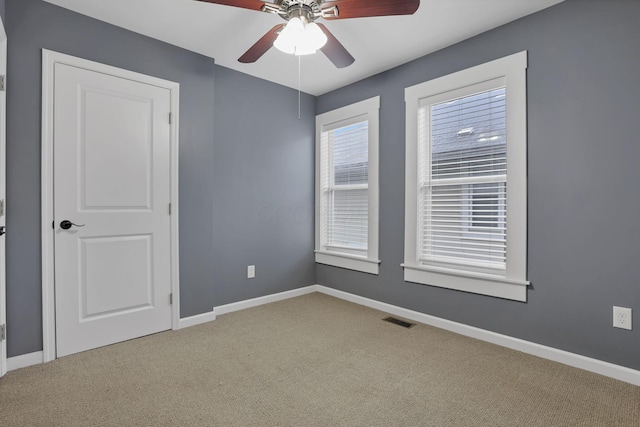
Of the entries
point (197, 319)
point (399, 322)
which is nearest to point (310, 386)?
point (399, 322)

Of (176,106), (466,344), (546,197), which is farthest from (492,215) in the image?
(176,106)

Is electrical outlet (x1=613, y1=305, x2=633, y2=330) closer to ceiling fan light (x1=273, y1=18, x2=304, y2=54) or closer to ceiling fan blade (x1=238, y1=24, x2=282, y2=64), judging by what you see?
ceiling fan light (x1=273, y1=18, x2=304, y2=54)

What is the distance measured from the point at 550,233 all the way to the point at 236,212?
2786 mm

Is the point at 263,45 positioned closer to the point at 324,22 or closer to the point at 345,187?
the point at 324,22

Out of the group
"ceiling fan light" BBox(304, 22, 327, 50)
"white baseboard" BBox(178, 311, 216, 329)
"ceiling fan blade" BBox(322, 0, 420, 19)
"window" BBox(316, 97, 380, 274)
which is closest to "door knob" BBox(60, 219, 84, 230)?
"white baseboard" BBox(178, 311, 216, 329)

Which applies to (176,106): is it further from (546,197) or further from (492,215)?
(546,197)

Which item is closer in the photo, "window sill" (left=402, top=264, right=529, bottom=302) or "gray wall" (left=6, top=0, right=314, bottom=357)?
"gray wall" (left=6, top=0, right=314, bottom=357)

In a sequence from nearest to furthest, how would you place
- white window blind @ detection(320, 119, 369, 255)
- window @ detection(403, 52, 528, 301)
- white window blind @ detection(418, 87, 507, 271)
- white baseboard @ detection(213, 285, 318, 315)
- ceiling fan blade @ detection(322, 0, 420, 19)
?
ceiling fan blade @ detection(322, 0, 420, 19) → window @ detection(403, 52, 528, 301) → white window blind @ detection(418, 87, 507, 271) → white baseboard @ detection(213, 285, 318, 315) → white window blind @ detection(320, 119, 369, 255)

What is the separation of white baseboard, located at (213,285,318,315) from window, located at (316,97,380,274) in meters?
0.41

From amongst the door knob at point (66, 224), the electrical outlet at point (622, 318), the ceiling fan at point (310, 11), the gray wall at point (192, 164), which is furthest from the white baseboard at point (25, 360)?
the electrical outlet at point (622, 318)

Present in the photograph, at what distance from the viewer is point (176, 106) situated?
9.42 ft

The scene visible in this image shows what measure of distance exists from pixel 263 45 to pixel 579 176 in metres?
2.31

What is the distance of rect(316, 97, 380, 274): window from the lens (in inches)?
138

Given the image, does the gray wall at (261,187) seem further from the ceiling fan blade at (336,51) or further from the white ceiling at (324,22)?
the ceiling fan blade at (336,51)
